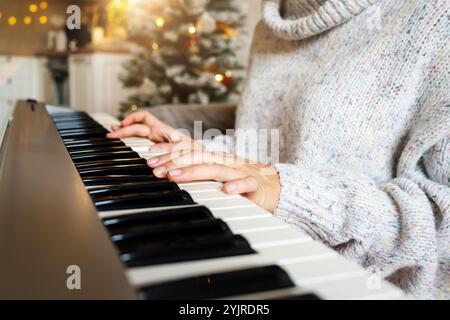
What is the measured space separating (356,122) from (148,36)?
2.79 metres

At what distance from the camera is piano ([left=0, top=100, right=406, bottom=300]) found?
275 millimetres

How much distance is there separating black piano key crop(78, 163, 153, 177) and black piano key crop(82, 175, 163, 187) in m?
0.02

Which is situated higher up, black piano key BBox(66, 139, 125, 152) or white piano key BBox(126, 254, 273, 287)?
black piano key BBox(66, 139, 125, 152)

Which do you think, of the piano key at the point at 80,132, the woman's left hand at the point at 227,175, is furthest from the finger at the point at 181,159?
the piano key at the point at 80,132

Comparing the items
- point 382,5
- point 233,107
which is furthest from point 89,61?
point 382,5

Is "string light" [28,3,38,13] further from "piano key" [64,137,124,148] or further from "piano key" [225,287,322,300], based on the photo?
"piano key" [225,287,322,300]

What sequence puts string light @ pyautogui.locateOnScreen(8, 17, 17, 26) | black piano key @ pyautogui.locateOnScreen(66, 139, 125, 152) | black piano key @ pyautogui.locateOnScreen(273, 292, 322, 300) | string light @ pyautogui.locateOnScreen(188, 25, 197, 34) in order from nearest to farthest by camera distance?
black piano key @ pyautogui.locateOnScreen(273, 292, 322, 300), black piano key @ pyautogui.locateOnScreen(66, 139, 125, 152), string light @ pyautogui.locateOnScreen(188, 25, 197, 34), string light @ pyautogui.locateOnScreen(8, 17, 17, 26)

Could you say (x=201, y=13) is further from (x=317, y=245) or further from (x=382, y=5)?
(x=317, y=245)

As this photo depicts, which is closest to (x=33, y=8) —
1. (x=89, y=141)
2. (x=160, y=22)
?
(x=160, y=22)

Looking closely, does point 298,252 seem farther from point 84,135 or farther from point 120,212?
point 84,135

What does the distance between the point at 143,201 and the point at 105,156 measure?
253mm

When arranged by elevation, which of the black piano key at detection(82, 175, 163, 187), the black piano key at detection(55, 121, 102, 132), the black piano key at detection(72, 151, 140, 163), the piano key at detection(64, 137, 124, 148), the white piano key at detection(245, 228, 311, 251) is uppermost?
the black piano key at detection(55, 121, 102, 132)

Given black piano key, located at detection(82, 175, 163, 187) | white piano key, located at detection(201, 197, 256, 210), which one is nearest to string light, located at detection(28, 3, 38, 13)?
black piano key, located at detection(82, 175, 163, 187)

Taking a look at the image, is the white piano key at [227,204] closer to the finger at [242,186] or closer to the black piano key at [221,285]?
the finger at [242,186]
